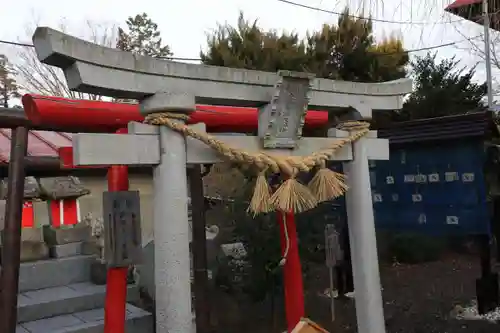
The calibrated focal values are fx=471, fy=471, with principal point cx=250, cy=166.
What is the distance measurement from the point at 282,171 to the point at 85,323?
3.25 metres

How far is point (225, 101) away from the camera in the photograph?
108 inches

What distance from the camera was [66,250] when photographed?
6281mm

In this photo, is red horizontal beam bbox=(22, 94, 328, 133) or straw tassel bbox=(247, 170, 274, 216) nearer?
straw tassel bbox=(247, 170, 274, 216)

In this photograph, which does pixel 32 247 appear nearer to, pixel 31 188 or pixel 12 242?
pixel 31 188

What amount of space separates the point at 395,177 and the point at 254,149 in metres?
3.34

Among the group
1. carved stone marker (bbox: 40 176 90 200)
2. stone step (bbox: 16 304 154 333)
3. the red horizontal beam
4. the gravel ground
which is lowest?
the gravel ground

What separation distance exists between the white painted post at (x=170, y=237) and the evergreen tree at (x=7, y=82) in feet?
51.2

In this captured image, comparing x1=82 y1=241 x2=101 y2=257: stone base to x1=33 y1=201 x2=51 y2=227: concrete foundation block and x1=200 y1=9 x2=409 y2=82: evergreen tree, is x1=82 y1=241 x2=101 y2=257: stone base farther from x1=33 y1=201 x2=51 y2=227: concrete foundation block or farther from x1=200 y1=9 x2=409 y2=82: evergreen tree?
x1=200 y1=9 x2=409 y2=82: evergreen tree

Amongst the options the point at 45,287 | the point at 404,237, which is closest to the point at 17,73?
the point at 45,287

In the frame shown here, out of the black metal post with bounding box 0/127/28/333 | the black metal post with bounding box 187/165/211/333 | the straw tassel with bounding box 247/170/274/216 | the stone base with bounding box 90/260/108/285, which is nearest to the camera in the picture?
the straw tassel with bounding box 247/170/274/216

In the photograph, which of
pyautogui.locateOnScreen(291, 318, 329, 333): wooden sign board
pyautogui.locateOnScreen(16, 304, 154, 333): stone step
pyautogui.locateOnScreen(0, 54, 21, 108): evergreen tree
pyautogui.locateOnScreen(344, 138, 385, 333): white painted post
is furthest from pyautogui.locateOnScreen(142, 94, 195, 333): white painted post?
pyautogui.locateOnScreen(0, 54, 21, 108): evergreen tree

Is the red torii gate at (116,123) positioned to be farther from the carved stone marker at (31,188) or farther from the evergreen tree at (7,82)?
the evergreen tree at (7,82)

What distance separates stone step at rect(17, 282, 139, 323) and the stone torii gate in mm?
3247

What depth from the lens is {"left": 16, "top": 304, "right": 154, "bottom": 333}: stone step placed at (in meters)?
4.73
